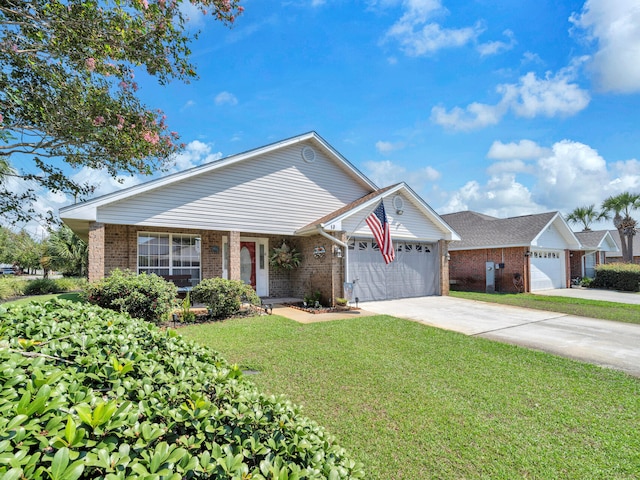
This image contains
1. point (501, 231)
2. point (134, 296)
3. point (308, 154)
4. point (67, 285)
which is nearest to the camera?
point (134, 296)

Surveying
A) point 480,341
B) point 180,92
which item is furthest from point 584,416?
point 180,92

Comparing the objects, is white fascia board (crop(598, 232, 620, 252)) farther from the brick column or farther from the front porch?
the front porch

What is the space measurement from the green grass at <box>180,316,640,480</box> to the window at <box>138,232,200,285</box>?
628 centimetres

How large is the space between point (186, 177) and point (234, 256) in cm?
343

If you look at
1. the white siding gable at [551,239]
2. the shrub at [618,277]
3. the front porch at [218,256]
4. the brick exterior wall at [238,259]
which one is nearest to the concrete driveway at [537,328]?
the brick exterior wall at [238,259]

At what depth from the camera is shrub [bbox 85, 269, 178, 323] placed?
8.56 metres

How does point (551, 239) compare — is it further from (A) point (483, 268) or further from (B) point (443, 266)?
(B) point (443, 266)

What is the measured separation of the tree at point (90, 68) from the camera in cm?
639

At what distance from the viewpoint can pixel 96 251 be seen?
1020 centimetres

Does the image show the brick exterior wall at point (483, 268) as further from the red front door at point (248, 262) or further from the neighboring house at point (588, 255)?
the red front door at point (248, 262)

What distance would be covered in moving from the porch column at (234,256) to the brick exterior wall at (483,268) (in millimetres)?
14695

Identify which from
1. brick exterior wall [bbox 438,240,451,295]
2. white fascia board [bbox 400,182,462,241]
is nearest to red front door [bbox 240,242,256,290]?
white fascia board [bbox 400,182,462,241]

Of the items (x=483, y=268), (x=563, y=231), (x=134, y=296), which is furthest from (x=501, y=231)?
(x=134, y=296)

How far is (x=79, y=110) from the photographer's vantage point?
24.9ft
